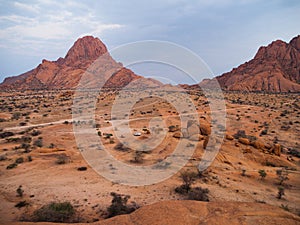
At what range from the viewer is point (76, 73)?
107875 millimetres

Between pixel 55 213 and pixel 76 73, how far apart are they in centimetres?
10859

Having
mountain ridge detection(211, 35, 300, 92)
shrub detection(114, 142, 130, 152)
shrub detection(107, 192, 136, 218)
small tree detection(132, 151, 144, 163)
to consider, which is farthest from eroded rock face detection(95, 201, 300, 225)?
mountain ridge detection(211, 35, 300, 92)

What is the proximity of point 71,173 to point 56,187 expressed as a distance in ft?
6.03

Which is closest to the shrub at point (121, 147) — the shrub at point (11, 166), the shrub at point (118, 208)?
the shrub at point (11, 166)

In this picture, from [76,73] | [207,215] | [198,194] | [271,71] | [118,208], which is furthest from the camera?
[76,73]

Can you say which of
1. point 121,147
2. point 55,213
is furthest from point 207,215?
point 121,147

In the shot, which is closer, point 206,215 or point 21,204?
point 206,215

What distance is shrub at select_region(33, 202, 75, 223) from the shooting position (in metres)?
6.86

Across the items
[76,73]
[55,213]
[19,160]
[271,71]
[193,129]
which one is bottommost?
[55,213]

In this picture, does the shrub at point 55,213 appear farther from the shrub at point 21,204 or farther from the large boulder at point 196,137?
the large boulder at point 196,137

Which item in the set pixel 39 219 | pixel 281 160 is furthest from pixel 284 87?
pixel 39 219

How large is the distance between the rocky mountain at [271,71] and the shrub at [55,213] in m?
85.6

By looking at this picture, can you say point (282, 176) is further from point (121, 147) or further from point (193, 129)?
point (121, 147)

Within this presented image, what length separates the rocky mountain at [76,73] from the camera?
98.8 metres
